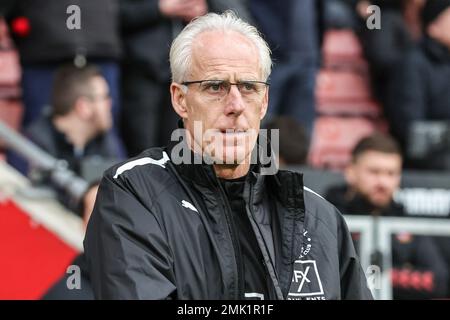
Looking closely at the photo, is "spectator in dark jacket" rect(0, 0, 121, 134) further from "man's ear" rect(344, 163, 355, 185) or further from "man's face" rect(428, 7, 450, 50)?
"man's face" rect(428, 7, 450, 50)

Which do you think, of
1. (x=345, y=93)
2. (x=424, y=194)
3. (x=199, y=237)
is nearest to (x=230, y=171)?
(x=199, y=237)

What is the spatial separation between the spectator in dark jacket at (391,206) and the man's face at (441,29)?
1.35 metres

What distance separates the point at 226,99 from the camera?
11.2ft

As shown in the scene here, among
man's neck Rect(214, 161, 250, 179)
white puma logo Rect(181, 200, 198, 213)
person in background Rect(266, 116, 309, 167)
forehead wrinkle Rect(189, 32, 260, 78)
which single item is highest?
forehead wrinkle Rect(189, 32, 260, 78)

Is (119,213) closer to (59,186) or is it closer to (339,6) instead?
(59,186)

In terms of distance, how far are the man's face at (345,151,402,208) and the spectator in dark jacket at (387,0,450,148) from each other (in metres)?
0.72

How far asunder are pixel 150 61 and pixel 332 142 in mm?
1648

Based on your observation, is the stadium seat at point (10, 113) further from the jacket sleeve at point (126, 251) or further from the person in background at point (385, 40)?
the jacket sleeve at point (126, 251)

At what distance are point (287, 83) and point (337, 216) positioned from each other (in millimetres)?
4206

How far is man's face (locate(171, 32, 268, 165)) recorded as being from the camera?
3393 millimetres

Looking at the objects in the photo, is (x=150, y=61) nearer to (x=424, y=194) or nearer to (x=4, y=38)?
(x=4, y=38)

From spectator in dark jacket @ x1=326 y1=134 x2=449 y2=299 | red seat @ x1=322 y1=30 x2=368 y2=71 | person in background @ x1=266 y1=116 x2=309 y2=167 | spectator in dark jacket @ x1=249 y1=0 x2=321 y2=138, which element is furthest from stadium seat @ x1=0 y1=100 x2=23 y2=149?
red seat @ x1=322 y1=30 x2=368 y2=71

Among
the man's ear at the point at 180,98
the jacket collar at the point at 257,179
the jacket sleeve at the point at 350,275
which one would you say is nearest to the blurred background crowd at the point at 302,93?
the man's ear at the point at 180,98

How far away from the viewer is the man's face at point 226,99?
11.1 ft
